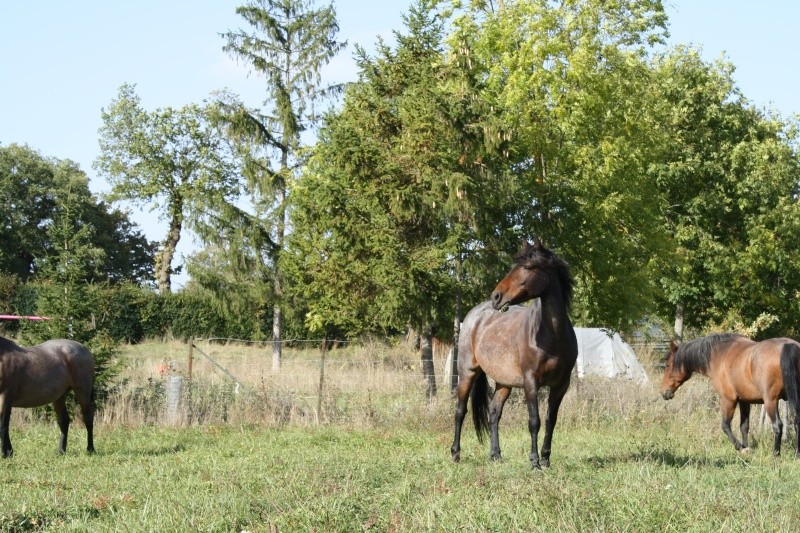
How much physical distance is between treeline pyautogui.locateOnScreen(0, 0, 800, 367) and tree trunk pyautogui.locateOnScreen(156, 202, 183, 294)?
48.2ft

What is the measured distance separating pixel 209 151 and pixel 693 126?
30.0 meters

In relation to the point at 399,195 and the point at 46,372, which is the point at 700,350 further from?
the point at 46,372

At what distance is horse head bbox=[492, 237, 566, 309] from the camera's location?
30.0 feet

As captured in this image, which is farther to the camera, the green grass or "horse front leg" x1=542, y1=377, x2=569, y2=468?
"horse front leg" x1=542, y1=377, x2=569, y2=468

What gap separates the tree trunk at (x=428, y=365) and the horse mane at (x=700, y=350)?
4229mm

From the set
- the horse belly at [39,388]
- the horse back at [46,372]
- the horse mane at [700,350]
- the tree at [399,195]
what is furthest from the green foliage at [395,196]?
the horse belly at [39,388]

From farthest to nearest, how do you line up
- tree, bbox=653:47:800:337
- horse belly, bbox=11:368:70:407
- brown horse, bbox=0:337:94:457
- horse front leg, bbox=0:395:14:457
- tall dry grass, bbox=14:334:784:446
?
tree, bbox=653:47:800:337
tall dry grass, bbox=14:334:784:446
horse belly, bbox=11:368:70:407
brown horse, bbox=0:337:94:457
horse front leg, bbox=0:395:14:457

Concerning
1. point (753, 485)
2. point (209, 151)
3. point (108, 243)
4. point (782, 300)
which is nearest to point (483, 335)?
point (753, 485)

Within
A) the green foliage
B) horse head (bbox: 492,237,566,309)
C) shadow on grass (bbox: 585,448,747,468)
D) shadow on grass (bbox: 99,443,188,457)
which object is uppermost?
the green foliage

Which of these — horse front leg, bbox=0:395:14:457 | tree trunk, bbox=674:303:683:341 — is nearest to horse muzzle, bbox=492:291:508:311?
horse front leg, bbox=0:395:14:457

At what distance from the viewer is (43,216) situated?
56656 millimetres

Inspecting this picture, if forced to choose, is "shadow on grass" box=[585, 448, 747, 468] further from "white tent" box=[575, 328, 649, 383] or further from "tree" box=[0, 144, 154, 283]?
"tree" box=[0, 144, 154, 283]

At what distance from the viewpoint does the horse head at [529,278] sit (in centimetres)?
914

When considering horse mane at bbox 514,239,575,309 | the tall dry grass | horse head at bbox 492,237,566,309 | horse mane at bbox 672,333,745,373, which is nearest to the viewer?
horse head at bbox 492,237,566,309
